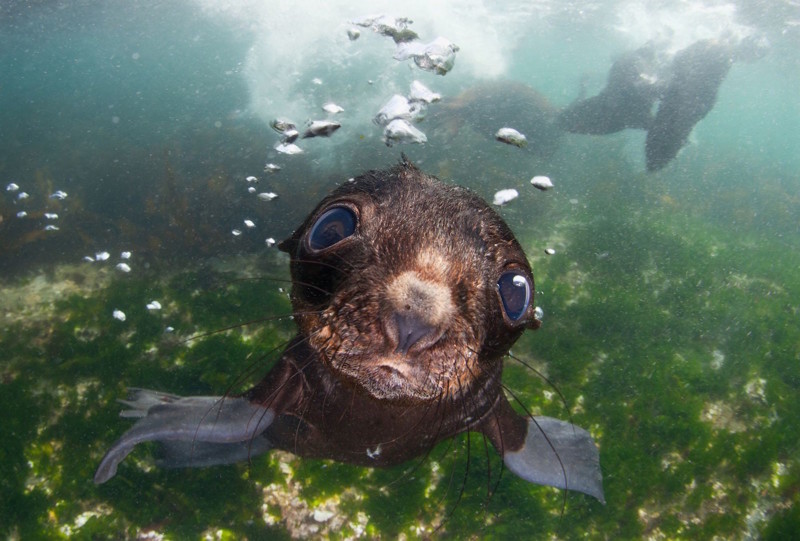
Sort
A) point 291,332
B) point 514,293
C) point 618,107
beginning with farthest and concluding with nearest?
point 618,107 < point 291,332 < point 514,293

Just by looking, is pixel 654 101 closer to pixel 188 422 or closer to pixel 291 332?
pixel 291 332

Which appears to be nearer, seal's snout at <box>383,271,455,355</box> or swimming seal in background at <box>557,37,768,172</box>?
seal's snout at <box>383,271,455,355</box>

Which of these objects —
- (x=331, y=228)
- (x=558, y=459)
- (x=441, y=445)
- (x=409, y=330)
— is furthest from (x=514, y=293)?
(x=441, y=445)

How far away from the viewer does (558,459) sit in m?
3.38

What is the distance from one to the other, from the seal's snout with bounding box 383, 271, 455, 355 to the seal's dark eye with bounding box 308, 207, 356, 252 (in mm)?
551

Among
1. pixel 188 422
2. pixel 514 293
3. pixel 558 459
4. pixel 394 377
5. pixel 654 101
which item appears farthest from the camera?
pixel 654 101

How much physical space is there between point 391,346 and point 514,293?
0.86 meters

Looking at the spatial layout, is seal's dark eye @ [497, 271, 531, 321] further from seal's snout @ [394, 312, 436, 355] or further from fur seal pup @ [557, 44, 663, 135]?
fur seal pup @ [557, 44, 663, 135]

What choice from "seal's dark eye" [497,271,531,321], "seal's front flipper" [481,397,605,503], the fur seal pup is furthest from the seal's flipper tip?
the fur seal pup

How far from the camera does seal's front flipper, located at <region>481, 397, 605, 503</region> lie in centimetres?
335

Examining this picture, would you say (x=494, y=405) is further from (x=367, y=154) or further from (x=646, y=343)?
(x=367, y=154)

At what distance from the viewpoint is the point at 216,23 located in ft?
133

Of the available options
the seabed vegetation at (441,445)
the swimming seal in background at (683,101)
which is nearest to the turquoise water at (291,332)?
the seabed vegetation at (441,445)

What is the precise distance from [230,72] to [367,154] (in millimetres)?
32008
